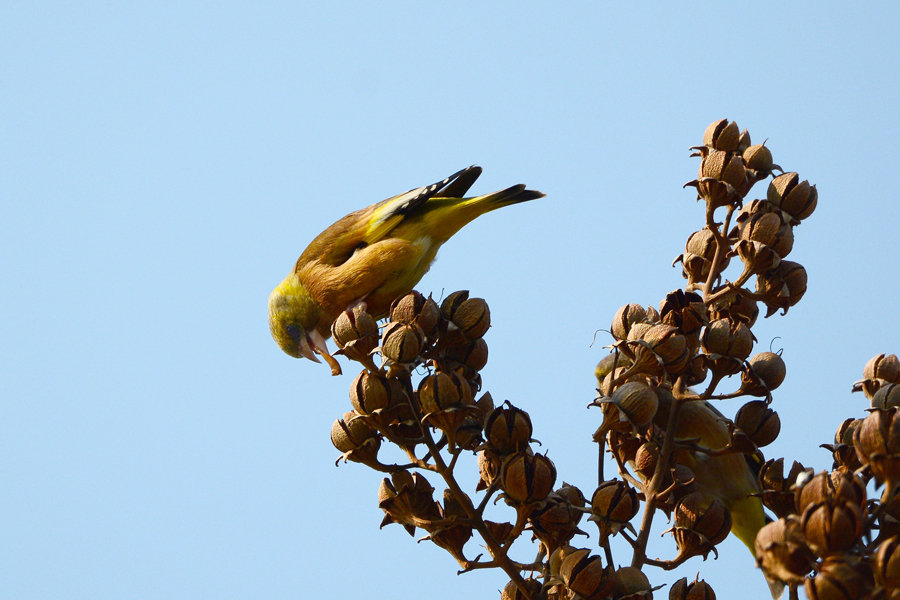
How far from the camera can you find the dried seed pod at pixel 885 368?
122 inches

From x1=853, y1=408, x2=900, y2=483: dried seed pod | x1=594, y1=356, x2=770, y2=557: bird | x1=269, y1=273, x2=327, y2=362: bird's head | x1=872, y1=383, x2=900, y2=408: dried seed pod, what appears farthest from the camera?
x1=269, y1=273, x2=327, y2=362: bird's head

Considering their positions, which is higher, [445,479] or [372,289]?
[372,289]

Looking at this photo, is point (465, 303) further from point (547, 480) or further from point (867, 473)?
point (867, 473)

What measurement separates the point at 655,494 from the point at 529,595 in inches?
22.6

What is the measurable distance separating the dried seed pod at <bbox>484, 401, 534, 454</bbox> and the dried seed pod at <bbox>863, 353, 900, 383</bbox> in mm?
1101

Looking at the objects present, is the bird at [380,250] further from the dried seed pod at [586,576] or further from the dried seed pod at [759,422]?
the dried seed pod at [586,576]

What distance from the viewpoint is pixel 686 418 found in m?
3.71

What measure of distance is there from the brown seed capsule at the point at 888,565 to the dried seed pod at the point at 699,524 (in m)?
1.24

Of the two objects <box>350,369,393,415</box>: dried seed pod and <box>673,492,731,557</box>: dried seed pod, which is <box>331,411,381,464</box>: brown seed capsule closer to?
<box>350,369,393,415</box>: dried seed pod

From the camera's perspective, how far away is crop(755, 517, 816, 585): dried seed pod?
2066mm

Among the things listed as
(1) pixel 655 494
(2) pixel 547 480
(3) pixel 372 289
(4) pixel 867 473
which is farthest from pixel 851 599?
(3) pixel 372 289

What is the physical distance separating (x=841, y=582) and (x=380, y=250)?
344 centimetres

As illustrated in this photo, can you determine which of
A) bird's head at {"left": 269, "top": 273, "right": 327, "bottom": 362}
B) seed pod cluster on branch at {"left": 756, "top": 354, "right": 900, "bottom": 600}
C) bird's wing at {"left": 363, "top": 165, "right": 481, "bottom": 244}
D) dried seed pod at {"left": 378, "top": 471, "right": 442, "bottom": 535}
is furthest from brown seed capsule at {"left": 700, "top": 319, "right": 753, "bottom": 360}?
bird's head at {"left": 269, "top": 273, "right": 327, "bottom": 362}

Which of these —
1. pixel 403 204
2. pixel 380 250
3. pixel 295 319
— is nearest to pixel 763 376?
pixel 380 250
